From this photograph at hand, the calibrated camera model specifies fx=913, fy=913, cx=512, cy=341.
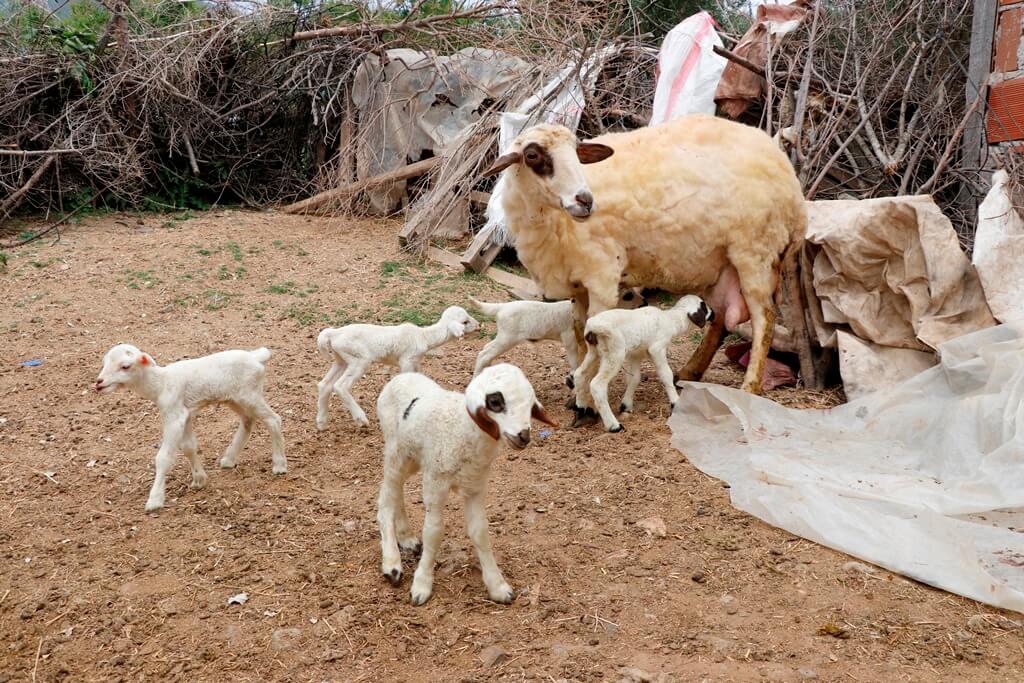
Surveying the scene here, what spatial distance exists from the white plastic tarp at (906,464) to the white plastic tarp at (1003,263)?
0.33m

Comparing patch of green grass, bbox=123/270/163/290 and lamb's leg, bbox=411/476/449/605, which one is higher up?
lamb's leg, bbox=411/476/449/605

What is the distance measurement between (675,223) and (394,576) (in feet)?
10.2

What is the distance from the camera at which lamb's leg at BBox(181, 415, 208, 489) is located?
4664 mm

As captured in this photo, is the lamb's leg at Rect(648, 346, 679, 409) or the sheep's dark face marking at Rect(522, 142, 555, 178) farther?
the lamb's leg at Rect(648, 346, 679, 409)

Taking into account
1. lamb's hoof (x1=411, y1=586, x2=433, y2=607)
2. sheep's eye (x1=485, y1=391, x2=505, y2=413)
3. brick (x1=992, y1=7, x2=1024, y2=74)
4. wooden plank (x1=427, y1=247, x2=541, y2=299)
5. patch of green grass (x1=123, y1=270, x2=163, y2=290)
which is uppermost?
brick (x1=992, y1=7, x2=1024, y2=74)

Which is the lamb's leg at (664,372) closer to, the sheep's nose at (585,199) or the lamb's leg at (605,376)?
the lamb's leg at (605,376)

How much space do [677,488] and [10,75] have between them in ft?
30.1

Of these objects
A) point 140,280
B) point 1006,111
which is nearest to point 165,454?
point 140,280

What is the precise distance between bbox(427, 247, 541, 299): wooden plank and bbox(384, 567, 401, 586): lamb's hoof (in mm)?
4762

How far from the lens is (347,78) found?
11.3 metres

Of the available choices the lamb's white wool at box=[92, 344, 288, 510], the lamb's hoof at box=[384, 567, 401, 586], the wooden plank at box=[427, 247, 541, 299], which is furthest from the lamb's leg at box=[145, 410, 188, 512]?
the wooden plank at box=[427, 247, 541, 299]

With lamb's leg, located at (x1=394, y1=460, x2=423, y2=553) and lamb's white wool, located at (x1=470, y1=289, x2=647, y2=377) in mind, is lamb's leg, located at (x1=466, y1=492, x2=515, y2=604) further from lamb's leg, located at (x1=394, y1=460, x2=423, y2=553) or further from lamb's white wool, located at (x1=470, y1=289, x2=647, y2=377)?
lamb's white wool, located at (x1=470, y1=289, x2=647, y2=377)

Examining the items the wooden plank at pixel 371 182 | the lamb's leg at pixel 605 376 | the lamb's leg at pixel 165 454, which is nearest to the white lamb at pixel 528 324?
the lamb's leg at pixel 605 376

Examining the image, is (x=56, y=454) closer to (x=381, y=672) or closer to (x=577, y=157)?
(x=381, y=672)
